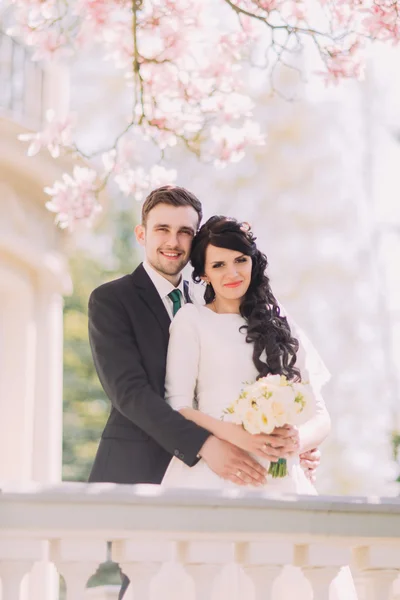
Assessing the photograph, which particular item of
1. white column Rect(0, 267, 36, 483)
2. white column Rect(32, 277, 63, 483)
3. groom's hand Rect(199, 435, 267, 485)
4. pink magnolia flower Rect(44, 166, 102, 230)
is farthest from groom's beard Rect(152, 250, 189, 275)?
white column Rect(32, 277, 63, 483)

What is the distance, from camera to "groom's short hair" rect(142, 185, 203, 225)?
391 centimetres

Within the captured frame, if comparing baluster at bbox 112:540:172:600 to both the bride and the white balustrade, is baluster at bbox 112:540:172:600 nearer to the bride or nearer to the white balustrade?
the white balustrade

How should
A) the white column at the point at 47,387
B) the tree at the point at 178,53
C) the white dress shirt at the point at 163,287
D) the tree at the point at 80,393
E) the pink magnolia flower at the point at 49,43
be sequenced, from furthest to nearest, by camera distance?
the tree at the point at 80,393, the white column at the point at 47,387, the pink magnolia flower at the point at 49,43, the tree at the point at 178,53, the white dress shirt at the point at 163,287

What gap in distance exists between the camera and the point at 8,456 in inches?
307

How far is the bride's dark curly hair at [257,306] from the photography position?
3.59m

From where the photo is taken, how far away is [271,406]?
3061 millimetres

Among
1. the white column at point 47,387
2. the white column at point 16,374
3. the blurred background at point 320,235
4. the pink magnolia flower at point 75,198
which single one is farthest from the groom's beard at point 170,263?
the blurred background at point 320,235

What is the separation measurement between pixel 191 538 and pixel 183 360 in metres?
1.29

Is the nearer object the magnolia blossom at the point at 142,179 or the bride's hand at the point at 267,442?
the bride's hand at the point at 267,442

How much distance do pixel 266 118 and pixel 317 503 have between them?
52.7 ft

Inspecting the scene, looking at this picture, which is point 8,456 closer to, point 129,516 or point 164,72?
point 164,72

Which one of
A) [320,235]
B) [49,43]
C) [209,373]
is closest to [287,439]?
[209,373]

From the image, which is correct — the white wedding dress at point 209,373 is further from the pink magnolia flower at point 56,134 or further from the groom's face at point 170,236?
the pink magnolia flower at point 56,134

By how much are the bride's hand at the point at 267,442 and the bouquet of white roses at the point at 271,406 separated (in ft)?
0.25
